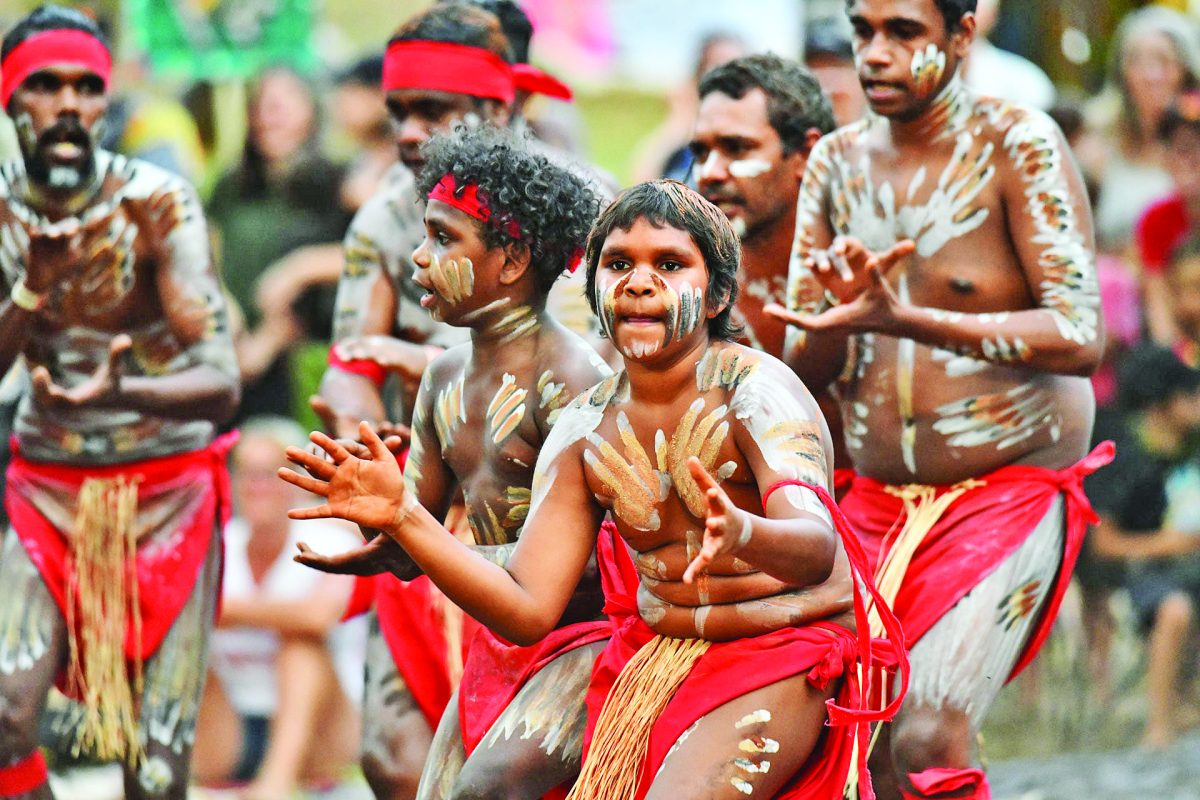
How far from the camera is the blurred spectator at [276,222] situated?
907 cm

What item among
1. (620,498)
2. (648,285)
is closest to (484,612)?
(620,498)

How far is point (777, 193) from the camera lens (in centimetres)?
579

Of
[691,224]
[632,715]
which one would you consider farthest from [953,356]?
[632,715]

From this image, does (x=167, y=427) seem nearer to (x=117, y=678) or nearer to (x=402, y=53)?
(x=117, y=678)

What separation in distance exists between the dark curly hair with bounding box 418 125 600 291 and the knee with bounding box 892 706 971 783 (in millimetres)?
1296

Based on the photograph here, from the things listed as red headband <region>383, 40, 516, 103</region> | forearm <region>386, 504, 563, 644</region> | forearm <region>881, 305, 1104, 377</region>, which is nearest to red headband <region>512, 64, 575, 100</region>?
red headband <region>383, 40, 516, 103</region>

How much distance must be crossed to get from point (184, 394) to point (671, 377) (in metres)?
1.96

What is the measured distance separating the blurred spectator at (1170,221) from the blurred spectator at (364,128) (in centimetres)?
324

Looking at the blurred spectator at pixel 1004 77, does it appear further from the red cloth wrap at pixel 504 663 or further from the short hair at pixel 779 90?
the red cloth wrap at pixel 504 663

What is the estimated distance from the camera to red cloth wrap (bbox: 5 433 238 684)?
18.7ft

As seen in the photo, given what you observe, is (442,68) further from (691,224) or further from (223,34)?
(223,34)

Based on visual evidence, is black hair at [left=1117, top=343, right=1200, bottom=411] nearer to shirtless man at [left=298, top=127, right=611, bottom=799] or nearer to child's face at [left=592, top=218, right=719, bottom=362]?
shirtless man at [left=298, top=127, right=611, bottom=799]

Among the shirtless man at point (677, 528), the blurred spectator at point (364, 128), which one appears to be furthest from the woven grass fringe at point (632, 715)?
the blurred spectator at point (364, 128)

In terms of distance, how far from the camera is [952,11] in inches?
201
